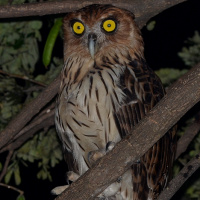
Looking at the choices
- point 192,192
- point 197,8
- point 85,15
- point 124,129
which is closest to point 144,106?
point 124,129

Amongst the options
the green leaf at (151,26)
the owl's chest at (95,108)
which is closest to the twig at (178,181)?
the owl's chest at (95,108)

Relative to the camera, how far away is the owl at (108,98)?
332cm

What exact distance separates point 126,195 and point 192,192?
1112 mm

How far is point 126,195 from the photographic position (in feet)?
11.2

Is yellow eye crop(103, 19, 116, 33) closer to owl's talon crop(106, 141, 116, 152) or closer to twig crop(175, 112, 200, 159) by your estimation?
owl's talon crop(106, 141, 116, 152)

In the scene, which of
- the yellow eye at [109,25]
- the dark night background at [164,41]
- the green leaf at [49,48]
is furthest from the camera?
the dark night background at [164,41]

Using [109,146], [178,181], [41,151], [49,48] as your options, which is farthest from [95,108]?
[41,151]

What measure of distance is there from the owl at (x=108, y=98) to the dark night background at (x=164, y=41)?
2935 millimetres

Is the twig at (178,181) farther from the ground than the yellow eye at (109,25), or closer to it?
closer to it

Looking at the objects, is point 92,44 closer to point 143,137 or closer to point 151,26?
point 151,26

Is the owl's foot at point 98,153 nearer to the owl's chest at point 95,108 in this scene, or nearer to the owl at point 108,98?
the owl at point 108,98

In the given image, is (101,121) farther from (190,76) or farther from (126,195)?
(190,76)

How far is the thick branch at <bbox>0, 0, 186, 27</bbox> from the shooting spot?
3547 millimetres

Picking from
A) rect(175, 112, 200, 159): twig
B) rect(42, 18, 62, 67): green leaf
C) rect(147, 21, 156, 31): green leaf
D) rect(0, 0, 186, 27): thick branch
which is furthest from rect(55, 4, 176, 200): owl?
rect(147, 21, 156, 31): green leaf
